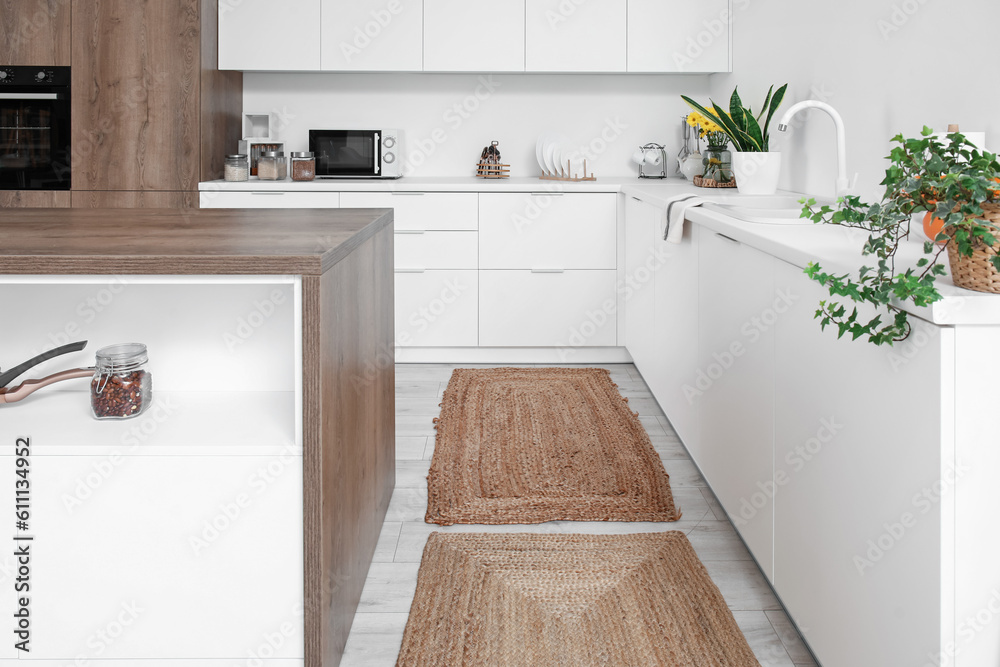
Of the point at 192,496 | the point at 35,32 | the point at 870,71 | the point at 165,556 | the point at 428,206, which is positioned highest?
the point at 35,32

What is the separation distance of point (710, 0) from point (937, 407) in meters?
3.66

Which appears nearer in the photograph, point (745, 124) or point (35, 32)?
point (745, 124)

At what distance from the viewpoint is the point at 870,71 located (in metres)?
2.65

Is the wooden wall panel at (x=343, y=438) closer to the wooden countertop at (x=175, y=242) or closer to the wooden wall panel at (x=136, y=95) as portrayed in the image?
the wooden countertop at (x=175, y=242)

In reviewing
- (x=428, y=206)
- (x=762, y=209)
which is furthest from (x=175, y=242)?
(x=428, y=206)

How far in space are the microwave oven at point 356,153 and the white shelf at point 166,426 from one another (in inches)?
112

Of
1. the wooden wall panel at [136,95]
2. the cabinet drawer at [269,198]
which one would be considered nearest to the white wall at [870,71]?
the cabinet drawer at [269,198]

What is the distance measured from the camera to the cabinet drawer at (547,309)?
4.23 m

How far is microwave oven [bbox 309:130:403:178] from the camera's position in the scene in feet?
14.4

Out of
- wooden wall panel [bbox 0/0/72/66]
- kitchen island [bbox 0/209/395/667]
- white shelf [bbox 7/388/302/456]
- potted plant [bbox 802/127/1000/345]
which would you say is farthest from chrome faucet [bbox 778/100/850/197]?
wooden wall panel [bbox 0/0/72/66]

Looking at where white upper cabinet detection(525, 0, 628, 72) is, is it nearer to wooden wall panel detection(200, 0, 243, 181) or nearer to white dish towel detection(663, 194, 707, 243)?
wooden wall panel detection(200, 0, 243, 181)

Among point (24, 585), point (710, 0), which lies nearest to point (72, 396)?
point (24, 585)

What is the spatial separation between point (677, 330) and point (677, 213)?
0.39 metres

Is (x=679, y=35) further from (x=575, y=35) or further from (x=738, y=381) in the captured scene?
(x=738, y=381)
